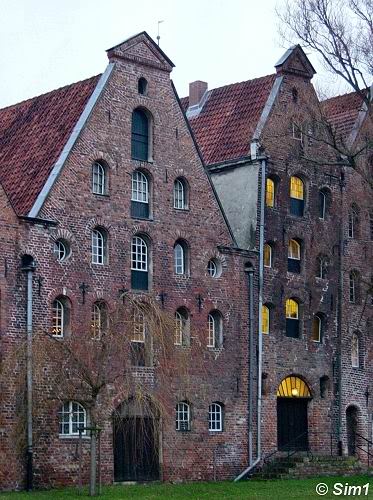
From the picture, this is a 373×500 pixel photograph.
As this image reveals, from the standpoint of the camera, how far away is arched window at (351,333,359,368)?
5275 cm

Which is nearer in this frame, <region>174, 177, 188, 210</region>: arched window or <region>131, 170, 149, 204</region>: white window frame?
<region>131, 170, 149, 204</region>: white window frame

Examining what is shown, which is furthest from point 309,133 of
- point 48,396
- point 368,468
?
point 48,396

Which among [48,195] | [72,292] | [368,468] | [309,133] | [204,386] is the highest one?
[309,133]

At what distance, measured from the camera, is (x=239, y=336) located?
155 feet

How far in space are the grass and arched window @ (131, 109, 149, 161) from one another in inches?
424

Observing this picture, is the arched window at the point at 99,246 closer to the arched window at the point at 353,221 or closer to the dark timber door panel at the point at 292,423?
the dark timber door panel at the point at 292,423

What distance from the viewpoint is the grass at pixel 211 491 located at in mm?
37688

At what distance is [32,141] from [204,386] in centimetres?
998

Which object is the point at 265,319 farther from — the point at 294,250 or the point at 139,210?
the point at 139,210

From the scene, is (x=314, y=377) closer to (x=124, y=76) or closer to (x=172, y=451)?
(x=172, y=451)

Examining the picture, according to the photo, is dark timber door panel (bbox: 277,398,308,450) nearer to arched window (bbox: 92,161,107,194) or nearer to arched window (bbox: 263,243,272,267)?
arched window (bbox: 263,243,272,267)

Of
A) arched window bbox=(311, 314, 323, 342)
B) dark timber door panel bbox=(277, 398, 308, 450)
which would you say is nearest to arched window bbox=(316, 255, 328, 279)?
arched window bbox=(311, 314, 323, 342)

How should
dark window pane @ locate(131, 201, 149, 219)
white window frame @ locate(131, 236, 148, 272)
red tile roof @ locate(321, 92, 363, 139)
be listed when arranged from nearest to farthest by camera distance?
white window frame @ locate(131, 236, 148, 272), dark window pane @ locate(131, 201, 149, 219), red tile roof @ locate(321, 92, 363, 139)

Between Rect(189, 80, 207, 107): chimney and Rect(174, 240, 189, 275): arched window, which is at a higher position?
Rect(189, 80, 207, 107): chimney
